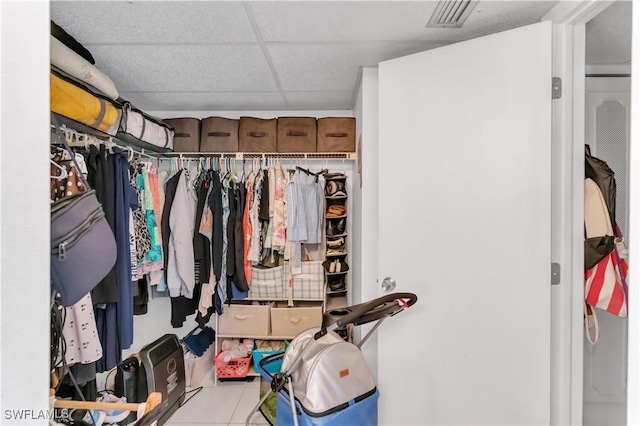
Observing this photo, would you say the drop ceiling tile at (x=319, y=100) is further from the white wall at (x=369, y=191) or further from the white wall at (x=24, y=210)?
the white wall at (x=24, y=210)

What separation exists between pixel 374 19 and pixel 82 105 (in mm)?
1429

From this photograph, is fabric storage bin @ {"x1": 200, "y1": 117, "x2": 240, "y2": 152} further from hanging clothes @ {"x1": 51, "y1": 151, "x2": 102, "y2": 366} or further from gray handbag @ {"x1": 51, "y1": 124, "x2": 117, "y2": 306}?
gray handbag @ {"x1": 51, "y1": 124, "x2": 117, "y2": 306}

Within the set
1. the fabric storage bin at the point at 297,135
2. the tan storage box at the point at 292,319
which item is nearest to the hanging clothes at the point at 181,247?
the tan storage box at the point at 292,319

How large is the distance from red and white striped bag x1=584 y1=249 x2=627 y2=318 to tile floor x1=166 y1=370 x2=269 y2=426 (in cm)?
196

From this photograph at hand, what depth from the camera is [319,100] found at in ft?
7.52

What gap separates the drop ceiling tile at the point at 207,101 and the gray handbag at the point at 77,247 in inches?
59.4

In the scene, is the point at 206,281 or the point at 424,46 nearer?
the point at 424,46

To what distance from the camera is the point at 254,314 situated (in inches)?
91.8

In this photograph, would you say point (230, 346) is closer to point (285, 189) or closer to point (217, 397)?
point (217, 397)

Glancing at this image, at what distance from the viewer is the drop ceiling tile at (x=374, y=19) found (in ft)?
3.91

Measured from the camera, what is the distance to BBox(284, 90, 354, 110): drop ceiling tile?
84.8 inches

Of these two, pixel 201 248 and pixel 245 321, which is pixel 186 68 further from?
pixel 245 321

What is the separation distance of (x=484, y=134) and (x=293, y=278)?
5.47 ft

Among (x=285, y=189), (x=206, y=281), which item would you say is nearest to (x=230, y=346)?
(x=206, y=281)
